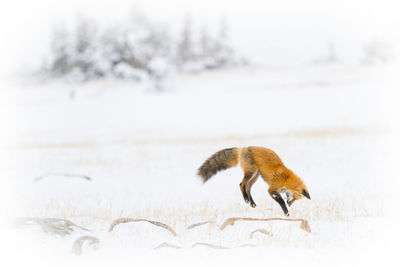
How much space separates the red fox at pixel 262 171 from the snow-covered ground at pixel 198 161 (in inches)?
9.3

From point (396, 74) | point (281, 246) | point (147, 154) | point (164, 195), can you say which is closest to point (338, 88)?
point (396, 74)

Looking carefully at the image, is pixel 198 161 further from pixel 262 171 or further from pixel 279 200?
pixel 279 200

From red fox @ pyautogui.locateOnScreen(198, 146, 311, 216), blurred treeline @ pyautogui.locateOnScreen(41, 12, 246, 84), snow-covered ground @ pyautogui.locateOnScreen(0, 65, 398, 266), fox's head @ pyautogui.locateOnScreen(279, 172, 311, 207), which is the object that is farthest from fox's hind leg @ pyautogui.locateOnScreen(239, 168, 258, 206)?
blurred treeline @ pyautogui.locateOnScreen(41, 12, 246, 84)

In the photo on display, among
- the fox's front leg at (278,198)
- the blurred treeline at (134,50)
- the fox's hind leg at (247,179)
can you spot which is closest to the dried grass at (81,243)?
the fox's hind leg at (247,179)

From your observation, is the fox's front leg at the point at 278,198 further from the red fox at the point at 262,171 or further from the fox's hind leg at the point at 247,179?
the fox's hind leg at the point at 247,179

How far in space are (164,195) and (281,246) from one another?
1694mm

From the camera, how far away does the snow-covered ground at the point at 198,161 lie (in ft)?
11.1

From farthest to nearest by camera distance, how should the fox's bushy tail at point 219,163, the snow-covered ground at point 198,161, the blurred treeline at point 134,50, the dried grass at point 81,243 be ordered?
the blurred treeline at point 134,50
the fox's bushy tail at point 219,163
the snow-covered ground at point 198,161
the dried grass at point 81,243

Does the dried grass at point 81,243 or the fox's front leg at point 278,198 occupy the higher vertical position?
the fox's front leg at point 278,198

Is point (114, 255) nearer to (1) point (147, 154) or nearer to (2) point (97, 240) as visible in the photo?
(2) point (97, 240)

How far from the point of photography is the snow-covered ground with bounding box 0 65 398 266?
11.1ft

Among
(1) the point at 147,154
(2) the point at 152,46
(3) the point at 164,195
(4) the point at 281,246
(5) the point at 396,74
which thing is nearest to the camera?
(4) the point at 281,246

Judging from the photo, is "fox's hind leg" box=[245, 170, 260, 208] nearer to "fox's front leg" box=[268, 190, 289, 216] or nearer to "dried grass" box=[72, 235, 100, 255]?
"fox's front leg" box=[268, 190, 289, 216]

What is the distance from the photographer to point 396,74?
22.3 feet
